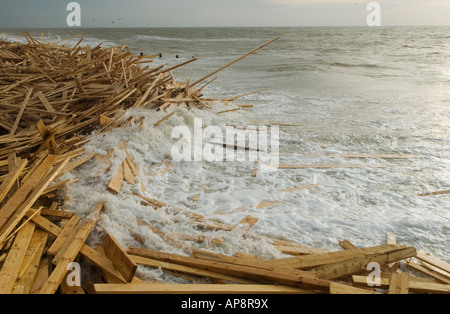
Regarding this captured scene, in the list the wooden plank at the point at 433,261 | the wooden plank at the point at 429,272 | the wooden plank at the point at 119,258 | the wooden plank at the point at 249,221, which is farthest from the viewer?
the wooden plank at the point at 249,221

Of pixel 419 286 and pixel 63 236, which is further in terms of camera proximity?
pixel 63 236

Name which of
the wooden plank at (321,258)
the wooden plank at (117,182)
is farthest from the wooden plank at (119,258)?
the wooden plank at (321,258)

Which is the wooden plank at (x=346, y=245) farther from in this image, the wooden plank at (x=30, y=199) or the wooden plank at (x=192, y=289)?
the wooden plank at (x=30, y=199)

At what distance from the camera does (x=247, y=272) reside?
2.57m

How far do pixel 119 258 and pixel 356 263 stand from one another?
6.26ft

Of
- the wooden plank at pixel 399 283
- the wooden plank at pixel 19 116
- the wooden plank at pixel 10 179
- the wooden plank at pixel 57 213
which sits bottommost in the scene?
the wooden plank at pixel 399 283

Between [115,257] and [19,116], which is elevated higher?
[19,116]

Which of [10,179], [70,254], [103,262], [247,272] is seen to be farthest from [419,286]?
[10,179]

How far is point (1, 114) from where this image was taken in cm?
450

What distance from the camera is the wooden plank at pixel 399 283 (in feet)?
8.29

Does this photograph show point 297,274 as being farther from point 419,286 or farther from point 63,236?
point 63,236

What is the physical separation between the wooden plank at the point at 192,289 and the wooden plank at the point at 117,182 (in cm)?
160

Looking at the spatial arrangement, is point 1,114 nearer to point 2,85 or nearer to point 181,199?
point 2,85
